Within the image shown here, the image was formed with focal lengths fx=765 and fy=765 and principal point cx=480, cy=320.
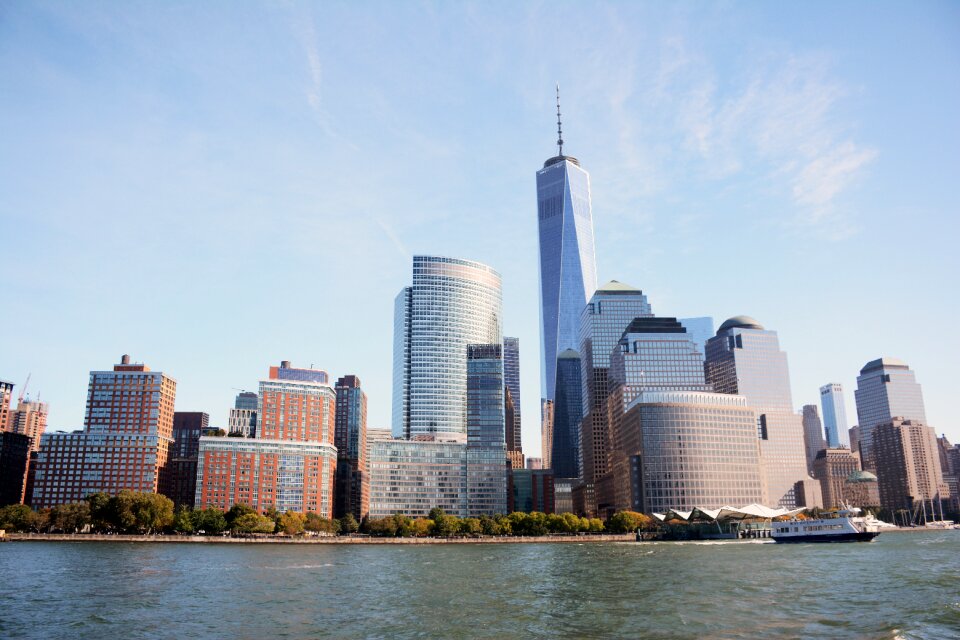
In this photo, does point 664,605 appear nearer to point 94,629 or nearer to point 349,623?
point 349,623

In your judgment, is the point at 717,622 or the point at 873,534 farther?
the point at 873,534

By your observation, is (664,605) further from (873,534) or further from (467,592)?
(873,534)

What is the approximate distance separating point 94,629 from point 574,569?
243ft

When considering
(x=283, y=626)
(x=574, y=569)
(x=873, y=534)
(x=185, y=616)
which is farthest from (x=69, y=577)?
(x=873, y=534)

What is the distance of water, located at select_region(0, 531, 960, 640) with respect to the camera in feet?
200

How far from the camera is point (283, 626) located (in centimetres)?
6388

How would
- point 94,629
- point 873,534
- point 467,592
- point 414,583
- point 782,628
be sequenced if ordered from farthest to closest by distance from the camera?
point 873,534 < point 414,583 < point 467,592 < point 94,629 < point 782,628

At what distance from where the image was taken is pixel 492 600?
7962 cm

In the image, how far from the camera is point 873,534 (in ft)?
648

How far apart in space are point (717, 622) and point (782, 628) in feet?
16.9

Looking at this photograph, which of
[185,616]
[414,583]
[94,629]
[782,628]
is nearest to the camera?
[782,628]

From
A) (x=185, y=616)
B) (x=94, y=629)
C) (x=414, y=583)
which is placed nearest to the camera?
(x=94, y=629)

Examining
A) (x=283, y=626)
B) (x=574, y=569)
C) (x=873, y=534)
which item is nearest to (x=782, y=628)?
(x=283, y=626)

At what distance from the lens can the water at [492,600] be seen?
61094 millimetres
